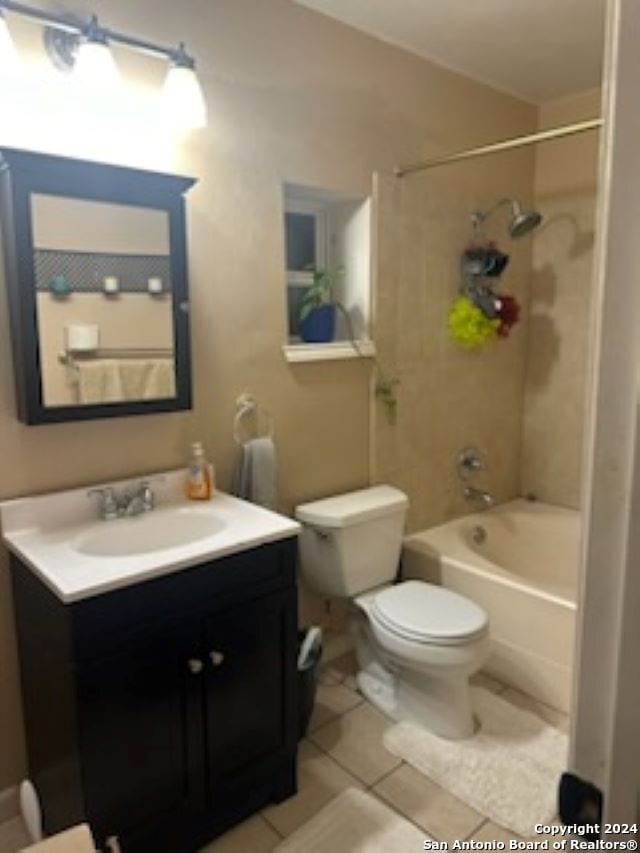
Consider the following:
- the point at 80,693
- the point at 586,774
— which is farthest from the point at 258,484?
the point at 586,774

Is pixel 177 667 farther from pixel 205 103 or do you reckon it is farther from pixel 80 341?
pixel 205 103

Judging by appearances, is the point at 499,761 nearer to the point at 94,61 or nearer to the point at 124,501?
the point at 124,501

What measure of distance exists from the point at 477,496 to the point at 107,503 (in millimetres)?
1981

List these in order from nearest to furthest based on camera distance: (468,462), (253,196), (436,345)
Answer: (253,196)
(436,345)
(468,462)

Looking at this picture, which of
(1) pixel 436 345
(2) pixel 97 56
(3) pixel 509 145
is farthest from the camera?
(1) pixel 436 345

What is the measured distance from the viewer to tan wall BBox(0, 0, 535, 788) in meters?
1.80

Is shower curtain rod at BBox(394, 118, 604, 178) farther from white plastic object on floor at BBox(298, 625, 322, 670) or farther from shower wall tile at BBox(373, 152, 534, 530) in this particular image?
white plastic object on floor at BBox(298, 625, 322, 670)

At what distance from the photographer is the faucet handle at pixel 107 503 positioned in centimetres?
184

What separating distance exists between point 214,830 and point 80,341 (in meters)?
1.47

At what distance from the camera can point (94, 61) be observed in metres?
1.63

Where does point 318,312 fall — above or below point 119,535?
above

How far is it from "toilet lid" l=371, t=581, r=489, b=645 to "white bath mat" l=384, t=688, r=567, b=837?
1.27 ft

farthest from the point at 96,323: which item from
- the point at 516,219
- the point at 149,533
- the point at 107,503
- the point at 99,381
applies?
the point at 516,219

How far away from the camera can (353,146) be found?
2387 mm
